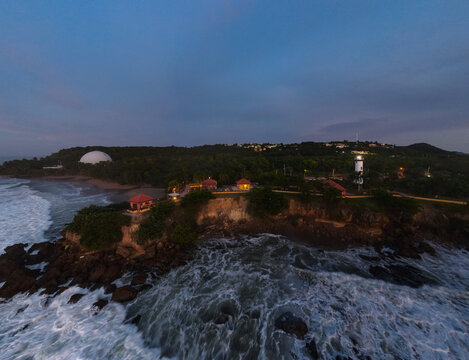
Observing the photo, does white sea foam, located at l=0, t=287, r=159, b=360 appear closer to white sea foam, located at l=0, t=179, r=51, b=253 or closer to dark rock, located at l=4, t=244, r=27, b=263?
dark rock, located at l=4, t=244, r=27, b=263

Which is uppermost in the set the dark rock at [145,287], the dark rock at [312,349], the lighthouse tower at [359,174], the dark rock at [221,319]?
the lighthouse tower at [359,174]

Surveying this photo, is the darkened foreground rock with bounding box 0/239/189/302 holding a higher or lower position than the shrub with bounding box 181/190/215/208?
lower

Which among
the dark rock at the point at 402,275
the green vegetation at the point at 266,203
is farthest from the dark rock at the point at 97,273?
the dark rock at the point at 402,275

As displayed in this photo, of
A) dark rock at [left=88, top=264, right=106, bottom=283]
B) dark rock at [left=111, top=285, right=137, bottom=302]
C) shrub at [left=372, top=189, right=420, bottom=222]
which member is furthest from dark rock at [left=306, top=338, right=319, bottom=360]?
shrub at [left=372, top=189, right=420, bottom=222]

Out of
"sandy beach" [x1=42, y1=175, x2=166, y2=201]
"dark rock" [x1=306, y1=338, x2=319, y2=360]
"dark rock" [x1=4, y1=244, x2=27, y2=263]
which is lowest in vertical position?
"dark rock" [x1=306, y1=338, x2=319, y2=360]

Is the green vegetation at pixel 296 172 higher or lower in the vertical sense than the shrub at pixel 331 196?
higher

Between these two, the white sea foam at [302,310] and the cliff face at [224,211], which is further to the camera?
the cliff face at [224,211]

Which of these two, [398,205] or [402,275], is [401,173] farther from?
[402,275]

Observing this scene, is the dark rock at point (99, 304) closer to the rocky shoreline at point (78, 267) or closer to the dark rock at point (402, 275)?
the rocky shoreline at point (78, 267)
